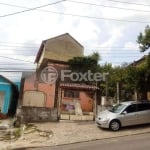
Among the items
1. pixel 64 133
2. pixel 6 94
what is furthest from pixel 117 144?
pixel 6 94

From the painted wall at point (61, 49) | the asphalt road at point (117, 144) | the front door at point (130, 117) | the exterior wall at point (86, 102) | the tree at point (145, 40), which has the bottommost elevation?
the asphalt road at point (117, 144)

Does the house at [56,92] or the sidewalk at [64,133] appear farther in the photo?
the house at [56,92]

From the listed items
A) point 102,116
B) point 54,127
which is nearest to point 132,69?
point 102,116

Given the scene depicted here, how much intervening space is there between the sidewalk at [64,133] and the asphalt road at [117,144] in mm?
930

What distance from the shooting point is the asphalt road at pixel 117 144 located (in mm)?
15344

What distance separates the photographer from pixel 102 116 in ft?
70.4

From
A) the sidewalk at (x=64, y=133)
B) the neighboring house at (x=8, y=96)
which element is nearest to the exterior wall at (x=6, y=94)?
the neighboring house at (x=8, y=96)

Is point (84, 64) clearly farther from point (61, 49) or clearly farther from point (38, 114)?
A: point (38, 114)

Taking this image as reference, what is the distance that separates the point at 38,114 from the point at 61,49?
82.3 ft

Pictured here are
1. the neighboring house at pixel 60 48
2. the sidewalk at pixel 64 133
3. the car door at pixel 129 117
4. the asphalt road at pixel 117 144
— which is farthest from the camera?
the neighboring house at pixel 60 48

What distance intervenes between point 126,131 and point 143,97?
754 centimetres

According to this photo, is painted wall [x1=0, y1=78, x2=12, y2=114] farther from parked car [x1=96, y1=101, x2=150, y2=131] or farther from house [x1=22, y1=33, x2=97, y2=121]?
parked car [x1=96, y1=101, x2=150, y2=131]

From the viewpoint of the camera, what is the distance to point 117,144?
16375mm

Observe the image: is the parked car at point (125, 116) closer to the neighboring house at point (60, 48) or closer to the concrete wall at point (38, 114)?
the concrete wall at point (38, 114)
